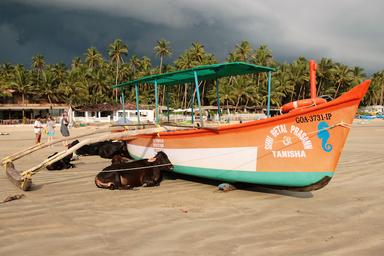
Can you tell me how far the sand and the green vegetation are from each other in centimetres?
4076

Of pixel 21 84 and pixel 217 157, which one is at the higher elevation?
pixel 21 84

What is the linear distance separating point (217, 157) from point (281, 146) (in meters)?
1.25

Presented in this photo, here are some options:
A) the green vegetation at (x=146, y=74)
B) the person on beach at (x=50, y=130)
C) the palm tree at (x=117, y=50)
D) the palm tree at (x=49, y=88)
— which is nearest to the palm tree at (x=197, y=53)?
the green vegetation at (x=146, y=74)

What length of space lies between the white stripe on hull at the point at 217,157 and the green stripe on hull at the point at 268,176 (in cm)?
9

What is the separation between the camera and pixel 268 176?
558 centimetres

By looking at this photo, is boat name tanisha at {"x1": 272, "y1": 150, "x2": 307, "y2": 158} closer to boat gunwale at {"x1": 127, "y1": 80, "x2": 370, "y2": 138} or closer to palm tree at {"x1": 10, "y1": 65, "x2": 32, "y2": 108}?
boat gunwale at {"x1": 127, "y1": 80, "x2": 370, "y2": 138}

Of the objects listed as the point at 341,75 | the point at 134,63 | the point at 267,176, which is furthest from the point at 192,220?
the point at 341,75

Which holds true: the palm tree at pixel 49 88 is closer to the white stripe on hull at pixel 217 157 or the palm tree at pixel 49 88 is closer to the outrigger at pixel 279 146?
the outrigger at pixel 279 146

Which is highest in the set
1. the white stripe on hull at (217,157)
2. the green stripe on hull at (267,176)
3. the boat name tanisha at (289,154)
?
the boat name tanisha at (289,154)

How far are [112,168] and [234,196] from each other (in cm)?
241

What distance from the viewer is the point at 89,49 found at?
64.4 meters

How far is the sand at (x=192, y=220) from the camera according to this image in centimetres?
362

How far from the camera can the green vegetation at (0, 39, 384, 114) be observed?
171 ft

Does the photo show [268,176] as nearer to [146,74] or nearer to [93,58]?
[146,74]
